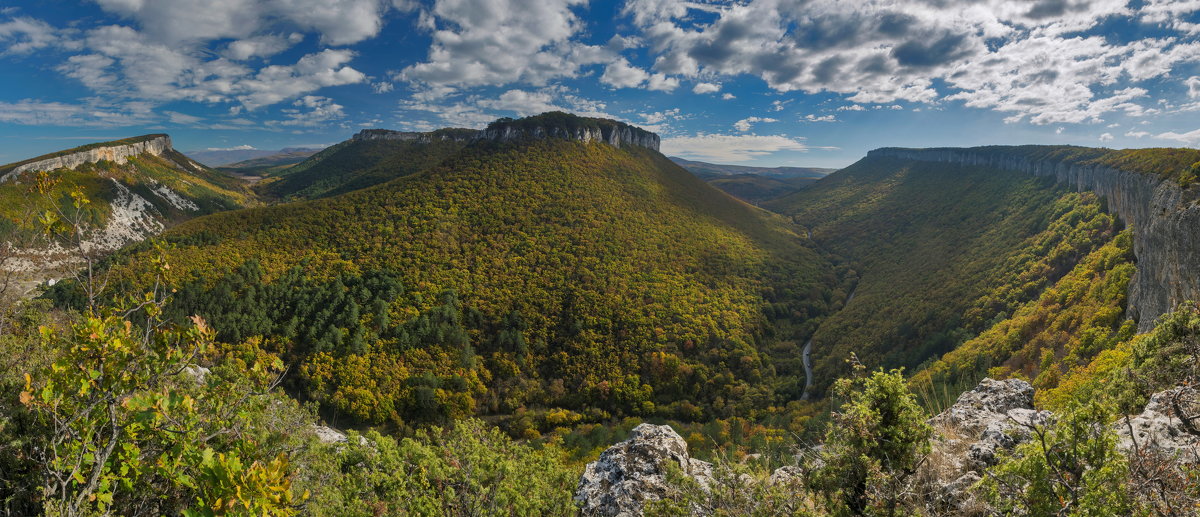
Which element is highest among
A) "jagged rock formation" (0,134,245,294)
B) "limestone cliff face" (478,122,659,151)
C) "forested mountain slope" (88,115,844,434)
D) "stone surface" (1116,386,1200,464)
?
"limestone cliff face" (478,122,659,151)

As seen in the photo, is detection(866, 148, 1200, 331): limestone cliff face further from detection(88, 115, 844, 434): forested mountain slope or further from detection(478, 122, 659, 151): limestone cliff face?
detection(478, 122, 659, 151): limestone cliff face

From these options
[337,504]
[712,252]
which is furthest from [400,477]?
[712,252]

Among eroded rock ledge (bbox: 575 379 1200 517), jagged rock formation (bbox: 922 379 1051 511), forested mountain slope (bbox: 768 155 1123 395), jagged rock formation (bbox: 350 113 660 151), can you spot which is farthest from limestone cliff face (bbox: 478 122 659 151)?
jagged rock formation (bbox: 922 379 1051 511)

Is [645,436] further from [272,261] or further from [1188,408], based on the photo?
[272,261]

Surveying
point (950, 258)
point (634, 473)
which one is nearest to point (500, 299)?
point (634, 473)

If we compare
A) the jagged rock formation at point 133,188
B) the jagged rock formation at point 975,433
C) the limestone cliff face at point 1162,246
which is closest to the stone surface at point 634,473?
the jagged rock formation at point 975,433

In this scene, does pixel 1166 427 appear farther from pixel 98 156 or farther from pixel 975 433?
pixel 98 156
